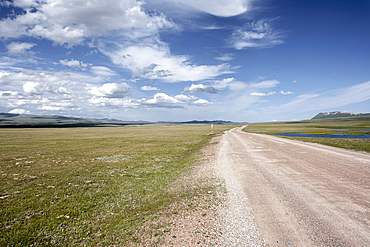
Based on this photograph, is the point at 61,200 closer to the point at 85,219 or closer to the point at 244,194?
the point at 85,219

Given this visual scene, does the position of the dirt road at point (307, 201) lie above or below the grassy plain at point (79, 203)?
above

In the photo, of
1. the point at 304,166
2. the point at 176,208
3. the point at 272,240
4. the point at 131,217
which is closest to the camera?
the point at 272,240

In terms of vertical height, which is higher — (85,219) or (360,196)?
(360,196)

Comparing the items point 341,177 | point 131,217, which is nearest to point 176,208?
point 131,217

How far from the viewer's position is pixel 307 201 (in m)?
9.41

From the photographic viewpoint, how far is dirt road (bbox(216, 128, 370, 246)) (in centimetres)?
656

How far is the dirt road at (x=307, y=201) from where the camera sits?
21.5 ft

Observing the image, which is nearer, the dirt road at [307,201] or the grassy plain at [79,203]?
the dirt road at [307,201]

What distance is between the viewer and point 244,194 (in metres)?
10.7

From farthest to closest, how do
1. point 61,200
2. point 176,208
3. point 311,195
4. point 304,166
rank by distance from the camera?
point 304,166 → point 61,200 → point 311,195 → point 176,208

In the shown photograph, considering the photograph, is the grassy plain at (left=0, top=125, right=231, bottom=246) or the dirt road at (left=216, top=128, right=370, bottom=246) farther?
the grassy plain at (left=0, top=125, right=231, bottom=246)

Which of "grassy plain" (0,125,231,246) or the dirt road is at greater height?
the dirt road

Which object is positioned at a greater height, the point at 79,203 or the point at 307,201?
the point at 307,201

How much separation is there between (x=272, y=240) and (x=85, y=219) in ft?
28.4
